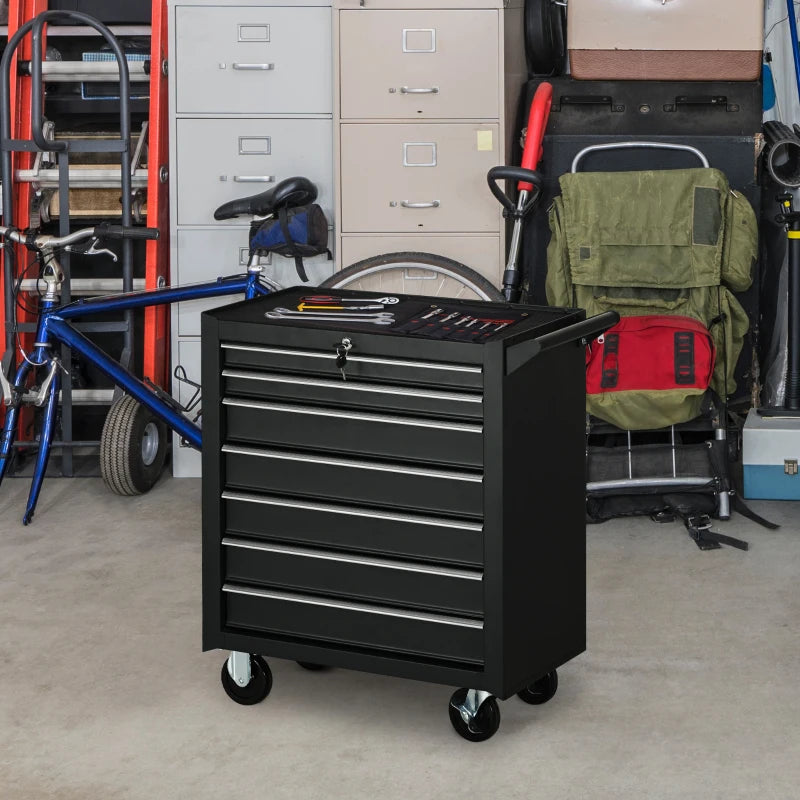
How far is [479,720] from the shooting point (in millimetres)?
2309

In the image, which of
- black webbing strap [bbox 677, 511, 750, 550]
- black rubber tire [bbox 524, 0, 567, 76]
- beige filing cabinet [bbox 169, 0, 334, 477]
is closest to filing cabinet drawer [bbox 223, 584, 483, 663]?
black webbing strap [bbox 677, 511, 750, 550]

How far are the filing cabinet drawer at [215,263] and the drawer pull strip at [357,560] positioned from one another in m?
1.98

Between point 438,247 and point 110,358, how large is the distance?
1088 millimetres

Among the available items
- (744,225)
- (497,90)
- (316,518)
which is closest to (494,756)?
(316,518)

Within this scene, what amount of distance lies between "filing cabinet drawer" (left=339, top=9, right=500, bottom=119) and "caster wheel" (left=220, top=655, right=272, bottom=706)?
2.12 metres

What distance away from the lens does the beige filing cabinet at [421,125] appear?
13.3 ft

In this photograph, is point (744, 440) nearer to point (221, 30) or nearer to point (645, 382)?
point (645, 382)

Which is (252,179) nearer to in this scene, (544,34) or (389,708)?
(544,34)

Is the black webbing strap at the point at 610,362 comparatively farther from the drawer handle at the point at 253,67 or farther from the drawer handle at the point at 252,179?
the drawer handle at the point at 253,67

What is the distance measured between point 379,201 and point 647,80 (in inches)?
38.2

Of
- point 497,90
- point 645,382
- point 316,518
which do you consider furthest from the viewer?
point 497,90

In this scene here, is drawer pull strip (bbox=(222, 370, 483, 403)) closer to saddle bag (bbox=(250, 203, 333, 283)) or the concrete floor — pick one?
the concrete floor

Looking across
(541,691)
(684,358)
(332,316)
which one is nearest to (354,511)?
(332,316)

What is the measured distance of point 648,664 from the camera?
268 cm
